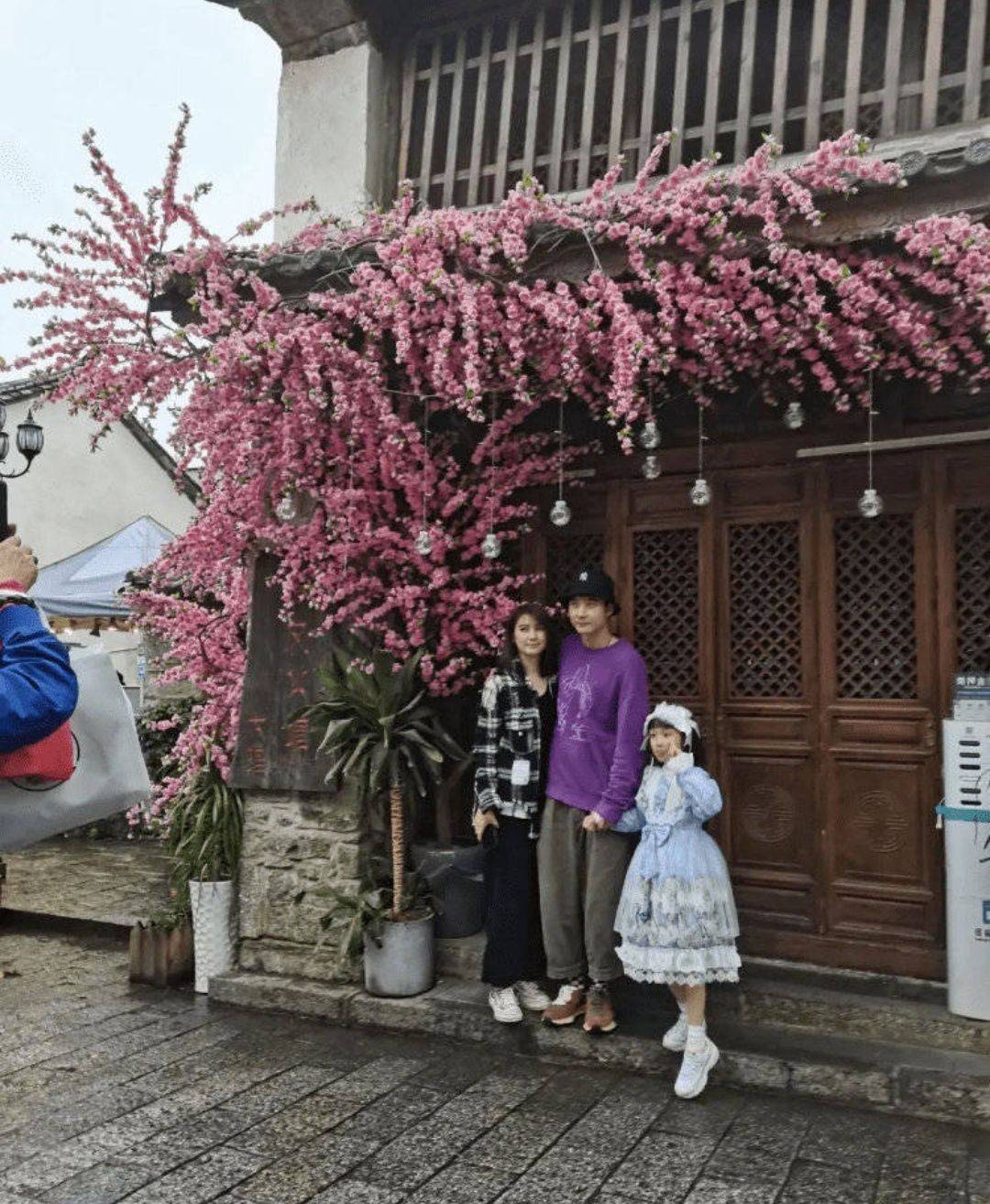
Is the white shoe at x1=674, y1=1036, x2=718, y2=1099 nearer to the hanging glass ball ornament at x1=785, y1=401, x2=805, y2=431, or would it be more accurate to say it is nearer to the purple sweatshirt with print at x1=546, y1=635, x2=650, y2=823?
the purple sweatshirt with print at x1=546, y1=635, x2=650, y2=823

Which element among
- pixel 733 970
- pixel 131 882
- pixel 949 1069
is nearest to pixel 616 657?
pixel 733 970

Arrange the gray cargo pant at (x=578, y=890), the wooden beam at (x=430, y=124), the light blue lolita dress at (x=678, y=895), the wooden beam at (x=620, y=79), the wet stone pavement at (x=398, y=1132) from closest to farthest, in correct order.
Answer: the wet stone pavement at (x=398, y=1132) → the light blue lolita dress at (x=678, y=895) → the gray cargo pant at (x=578, y=890) → the wooden beam at (x=620, y=79) → the wooden beam at (x=430, y=124)

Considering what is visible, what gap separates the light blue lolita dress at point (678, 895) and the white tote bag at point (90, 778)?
99.8 inches

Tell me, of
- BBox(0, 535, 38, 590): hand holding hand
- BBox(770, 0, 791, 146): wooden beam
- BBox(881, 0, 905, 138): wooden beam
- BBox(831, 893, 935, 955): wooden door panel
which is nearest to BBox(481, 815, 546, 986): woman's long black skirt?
BBox(831, 893, 935, 955): wooden door panel

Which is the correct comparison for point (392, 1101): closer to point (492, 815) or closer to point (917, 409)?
point (492, 815)

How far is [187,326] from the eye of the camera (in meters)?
5.74

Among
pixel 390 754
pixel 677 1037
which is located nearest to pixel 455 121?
pixel 390 754

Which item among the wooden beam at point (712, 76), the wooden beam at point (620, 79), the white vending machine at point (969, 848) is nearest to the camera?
A: the white vending machine at point (969, 848)

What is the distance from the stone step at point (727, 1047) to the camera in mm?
4477

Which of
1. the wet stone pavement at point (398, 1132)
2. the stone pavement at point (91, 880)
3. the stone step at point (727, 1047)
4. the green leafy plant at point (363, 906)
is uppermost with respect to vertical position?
the green leafy plant at point (363, 906)

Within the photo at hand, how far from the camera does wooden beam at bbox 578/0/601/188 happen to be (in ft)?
20.4

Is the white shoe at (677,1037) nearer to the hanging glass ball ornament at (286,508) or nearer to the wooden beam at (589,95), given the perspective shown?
the hanging glass ball ornament at (286,508)

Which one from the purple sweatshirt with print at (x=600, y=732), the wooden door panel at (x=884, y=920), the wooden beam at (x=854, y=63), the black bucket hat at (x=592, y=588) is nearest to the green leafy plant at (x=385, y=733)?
the purple sweatshirt with print at (x=600, y=732)

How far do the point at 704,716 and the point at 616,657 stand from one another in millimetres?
812
